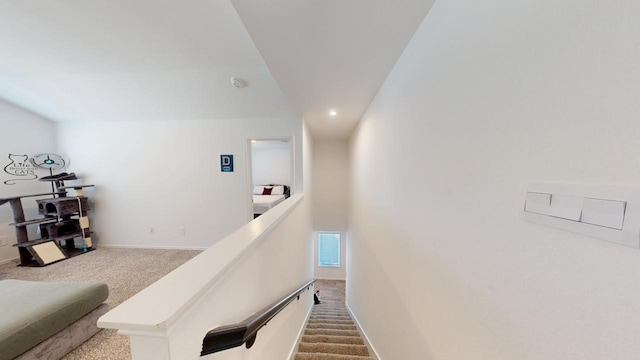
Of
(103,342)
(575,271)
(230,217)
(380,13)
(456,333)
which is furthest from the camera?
(230,217)

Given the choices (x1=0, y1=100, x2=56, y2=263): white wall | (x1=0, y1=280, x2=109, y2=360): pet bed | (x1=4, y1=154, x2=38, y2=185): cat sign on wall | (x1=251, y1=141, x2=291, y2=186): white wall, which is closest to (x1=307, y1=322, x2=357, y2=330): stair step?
(x1=0, y1=280, x2=109, y2=360): pet bed

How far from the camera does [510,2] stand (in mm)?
582

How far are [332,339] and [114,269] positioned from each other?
3267mm

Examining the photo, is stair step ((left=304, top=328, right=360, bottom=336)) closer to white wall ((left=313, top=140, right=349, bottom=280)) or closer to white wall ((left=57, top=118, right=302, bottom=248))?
white wall ((left=57, top=118, right=302, bottom=248))

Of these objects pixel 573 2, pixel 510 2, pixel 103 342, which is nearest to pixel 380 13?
pixel 510 2

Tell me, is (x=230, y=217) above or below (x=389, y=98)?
below

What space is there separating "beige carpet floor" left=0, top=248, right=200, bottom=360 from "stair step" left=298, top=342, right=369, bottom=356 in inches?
70.1

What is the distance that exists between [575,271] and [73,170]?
Answer: 6.20 meters

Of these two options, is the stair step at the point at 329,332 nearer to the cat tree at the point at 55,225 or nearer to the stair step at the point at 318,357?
the stair step at the point at 318,357

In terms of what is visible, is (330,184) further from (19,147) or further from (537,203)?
(19,147)

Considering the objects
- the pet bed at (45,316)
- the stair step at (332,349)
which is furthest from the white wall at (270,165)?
the pet bed at (45,316)

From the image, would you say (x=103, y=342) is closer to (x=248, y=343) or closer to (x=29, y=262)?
(x=248, y=343)

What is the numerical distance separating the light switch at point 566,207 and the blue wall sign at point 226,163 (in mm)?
3779

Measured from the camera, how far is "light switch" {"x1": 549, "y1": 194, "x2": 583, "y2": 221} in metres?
0.43
